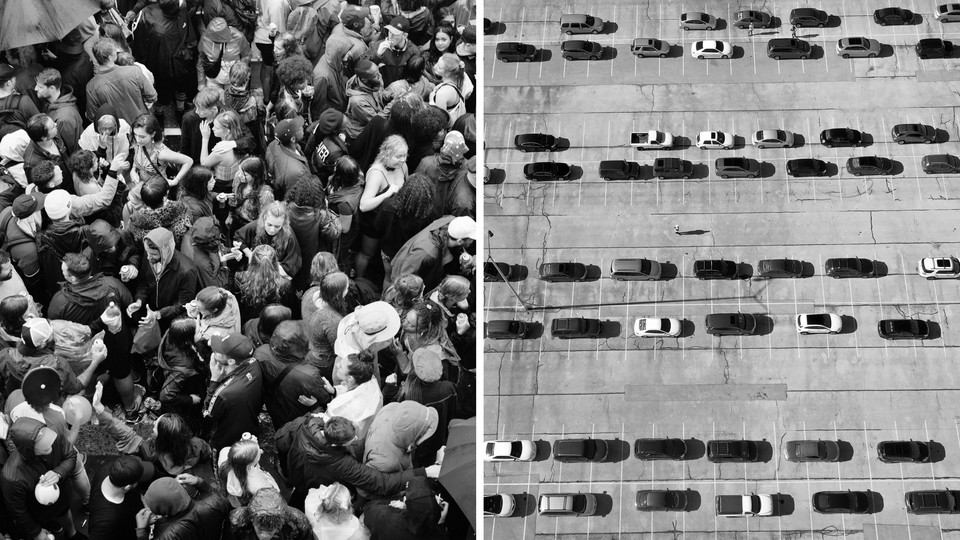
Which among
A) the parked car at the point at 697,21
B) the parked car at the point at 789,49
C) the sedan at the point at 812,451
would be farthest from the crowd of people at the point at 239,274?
the parked car at the point at 789,49

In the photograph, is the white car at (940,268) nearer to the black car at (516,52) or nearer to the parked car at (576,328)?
the parked car at (576,328)

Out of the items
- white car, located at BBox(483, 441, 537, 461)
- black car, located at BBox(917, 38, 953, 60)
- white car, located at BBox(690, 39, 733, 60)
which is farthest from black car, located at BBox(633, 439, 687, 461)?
black car, located at BBox(917, 38, 953, 60)

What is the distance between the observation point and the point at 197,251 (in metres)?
27.5

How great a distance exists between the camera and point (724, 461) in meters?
35.3

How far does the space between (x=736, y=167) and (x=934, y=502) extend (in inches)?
444

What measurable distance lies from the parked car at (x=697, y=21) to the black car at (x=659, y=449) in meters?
14.1

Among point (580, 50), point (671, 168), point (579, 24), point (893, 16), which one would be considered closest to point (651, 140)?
point (671, 168)

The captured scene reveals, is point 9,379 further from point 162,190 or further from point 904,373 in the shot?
point 904,373

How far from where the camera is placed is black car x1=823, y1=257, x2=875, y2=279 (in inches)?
1475

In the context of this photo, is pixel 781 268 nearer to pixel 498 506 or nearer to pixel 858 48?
pixel 858 48

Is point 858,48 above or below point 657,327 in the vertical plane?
above

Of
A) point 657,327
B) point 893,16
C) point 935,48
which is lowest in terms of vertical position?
point 657,327

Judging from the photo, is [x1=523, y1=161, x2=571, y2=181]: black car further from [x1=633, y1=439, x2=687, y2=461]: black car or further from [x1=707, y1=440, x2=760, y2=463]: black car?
[x1=707, y1=440, x2=760, y2=463]: black car

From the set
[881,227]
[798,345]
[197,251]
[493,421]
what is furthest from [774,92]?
[197,251]
